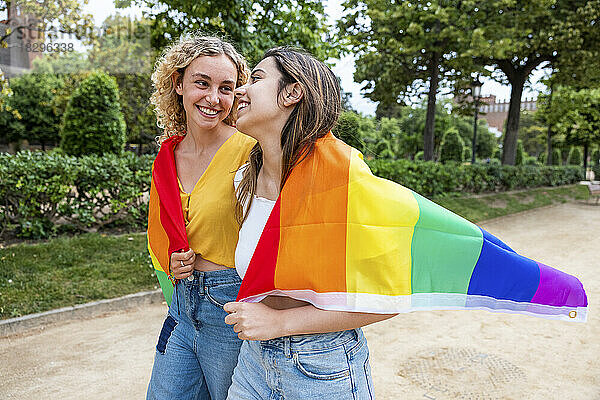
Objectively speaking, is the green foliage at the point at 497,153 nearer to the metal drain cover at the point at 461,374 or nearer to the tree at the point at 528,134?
the tree at the point at 528,134

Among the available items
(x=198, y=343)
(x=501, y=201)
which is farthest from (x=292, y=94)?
(x=501, y=201)

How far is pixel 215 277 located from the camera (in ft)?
6.91

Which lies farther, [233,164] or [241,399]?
[233,164]

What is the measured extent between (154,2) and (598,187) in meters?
16.5

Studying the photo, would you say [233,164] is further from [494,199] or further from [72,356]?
[494,199]

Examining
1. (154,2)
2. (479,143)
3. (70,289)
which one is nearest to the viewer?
(70,289)

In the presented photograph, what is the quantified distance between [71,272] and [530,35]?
55.2ft

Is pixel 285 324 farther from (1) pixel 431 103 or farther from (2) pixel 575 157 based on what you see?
(2) pixel 575 157

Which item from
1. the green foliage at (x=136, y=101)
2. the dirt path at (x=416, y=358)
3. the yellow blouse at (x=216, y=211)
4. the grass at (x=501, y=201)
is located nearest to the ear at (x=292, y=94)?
the yellow blouse at (x=216, y=211)

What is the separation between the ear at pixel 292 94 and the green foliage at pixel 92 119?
33.4 ft

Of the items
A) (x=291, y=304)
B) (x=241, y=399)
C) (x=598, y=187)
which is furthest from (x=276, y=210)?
(x=598, y=187)

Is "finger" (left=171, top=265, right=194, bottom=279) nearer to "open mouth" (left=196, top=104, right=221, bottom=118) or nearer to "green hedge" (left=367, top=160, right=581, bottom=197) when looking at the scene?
"open mouth" (left=196, top=104, right=221, bottom=118)

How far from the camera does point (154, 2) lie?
8164mm

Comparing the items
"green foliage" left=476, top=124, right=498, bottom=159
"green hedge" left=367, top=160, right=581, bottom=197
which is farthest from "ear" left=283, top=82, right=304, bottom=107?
"green foliage" left=476, top=124, right=498, bottom=159
